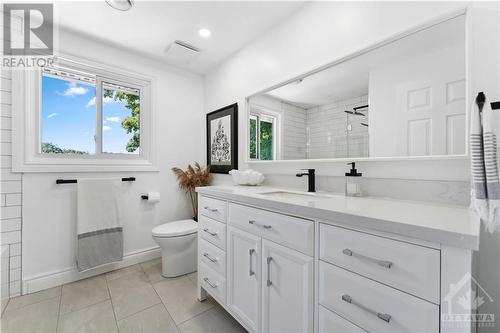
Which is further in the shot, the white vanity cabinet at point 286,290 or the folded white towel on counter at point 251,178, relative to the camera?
the folded white towel on counter at point 251,178

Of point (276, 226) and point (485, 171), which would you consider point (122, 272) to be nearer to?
point (276, 226)

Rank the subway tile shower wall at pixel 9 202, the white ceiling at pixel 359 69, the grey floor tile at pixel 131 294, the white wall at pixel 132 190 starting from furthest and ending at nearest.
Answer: the white wall at pixel 132 190, the subway tile shower wall at pixel 9 202, the grey floor tile at pixel 131 294, the white ceiling at pixel 359 69

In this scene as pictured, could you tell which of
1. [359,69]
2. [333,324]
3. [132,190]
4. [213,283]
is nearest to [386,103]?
[359,69]

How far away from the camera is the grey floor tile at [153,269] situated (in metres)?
2.11

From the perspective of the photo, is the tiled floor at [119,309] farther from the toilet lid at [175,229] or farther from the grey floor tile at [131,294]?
the toilet lid at [175,229]

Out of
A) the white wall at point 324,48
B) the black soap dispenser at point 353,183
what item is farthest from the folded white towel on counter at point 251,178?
the black soap dispenser at point 353,183

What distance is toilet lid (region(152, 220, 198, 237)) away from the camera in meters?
2.03

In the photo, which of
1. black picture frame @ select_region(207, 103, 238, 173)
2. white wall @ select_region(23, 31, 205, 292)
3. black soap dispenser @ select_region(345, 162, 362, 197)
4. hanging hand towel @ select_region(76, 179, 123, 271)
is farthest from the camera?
black picture frame @ select_region(207, 103, 238, 173)

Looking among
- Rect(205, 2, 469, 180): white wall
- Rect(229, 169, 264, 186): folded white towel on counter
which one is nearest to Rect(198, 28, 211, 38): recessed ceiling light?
Rect(205, 2, 469, 180): white wall

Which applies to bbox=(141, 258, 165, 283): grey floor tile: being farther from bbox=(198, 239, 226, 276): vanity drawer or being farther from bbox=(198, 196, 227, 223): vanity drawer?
bbox=(198, 196, 227, 223): vanity drawer

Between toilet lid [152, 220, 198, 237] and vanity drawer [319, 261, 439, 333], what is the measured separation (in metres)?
1.51

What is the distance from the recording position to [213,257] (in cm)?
156

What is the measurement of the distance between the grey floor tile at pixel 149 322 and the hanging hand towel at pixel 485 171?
1.75 meters

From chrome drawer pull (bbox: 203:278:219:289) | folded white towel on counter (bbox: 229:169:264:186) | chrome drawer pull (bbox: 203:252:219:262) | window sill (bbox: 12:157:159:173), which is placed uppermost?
window sill (bbox: 12:157:159:173)
